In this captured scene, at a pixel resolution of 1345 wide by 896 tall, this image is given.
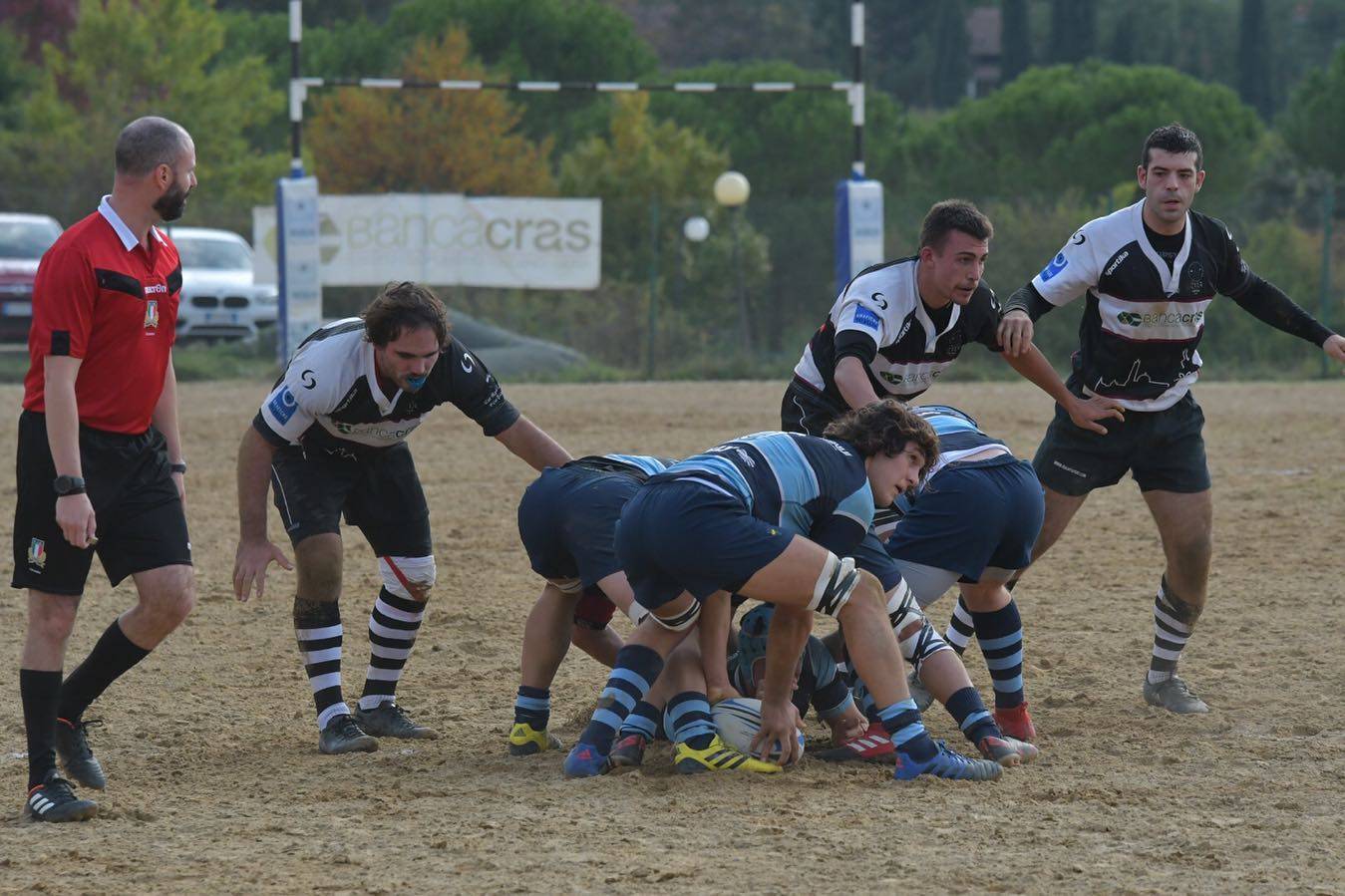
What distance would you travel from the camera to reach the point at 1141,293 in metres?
6.75

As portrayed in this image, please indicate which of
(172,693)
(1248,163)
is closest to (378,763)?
(172,693)

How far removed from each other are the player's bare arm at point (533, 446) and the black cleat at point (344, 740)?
114 cm

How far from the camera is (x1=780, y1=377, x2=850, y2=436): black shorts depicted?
684 cm

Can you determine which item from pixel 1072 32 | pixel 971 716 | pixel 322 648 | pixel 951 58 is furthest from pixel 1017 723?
pixel 951 58

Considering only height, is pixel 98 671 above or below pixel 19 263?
below

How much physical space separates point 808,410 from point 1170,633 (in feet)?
5.43

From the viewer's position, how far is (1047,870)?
4.66 meters

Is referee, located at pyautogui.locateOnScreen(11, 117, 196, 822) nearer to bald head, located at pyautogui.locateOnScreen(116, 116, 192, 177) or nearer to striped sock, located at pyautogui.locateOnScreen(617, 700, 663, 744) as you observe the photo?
bald head, located at pyautogui.locateOnScreen(116, 116, 192, 177)

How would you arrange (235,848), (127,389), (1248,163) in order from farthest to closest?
1. (1248,163)
2. (127,389)
3. (235,848)

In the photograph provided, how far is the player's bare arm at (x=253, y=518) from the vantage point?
595 centimetres

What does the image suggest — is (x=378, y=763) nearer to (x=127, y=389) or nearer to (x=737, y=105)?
(x=127, y=389)

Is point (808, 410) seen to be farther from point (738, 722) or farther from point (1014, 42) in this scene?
point (1014, 42)

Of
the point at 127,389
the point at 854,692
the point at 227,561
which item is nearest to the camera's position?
the point at 127,389

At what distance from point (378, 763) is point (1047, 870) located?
8.03 feet
